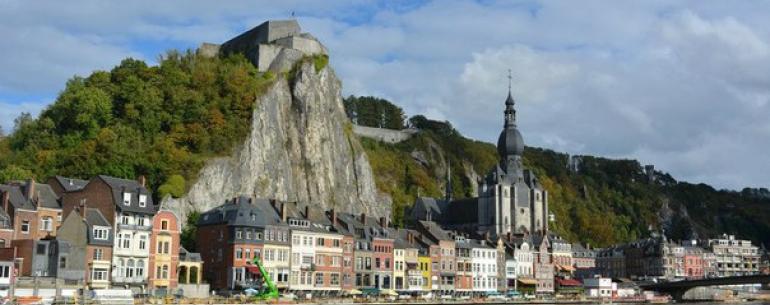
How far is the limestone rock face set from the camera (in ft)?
261

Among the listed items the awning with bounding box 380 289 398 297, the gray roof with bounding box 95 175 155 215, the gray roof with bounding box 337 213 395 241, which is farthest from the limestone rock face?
the awning with bounding box 380 289 398 297

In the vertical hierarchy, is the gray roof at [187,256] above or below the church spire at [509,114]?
below

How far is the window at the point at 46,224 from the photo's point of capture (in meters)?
63.8

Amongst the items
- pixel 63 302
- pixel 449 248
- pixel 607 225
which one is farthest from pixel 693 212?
pixel 63 302

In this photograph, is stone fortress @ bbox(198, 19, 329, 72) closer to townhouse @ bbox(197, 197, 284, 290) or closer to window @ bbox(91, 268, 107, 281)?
townhouse @ bbox(197, 197, 284, 290)

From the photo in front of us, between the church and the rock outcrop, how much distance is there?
1747cm

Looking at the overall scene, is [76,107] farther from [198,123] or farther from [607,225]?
[607,225]

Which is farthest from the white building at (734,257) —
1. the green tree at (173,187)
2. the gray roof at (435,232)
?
the green tree at (173,187)

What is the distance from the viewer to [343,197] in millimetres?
94438

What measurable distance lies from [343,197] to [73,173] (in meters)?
27.6

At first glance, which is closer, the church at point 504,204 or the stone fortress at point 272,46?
→ the stone fortress at point 272,46

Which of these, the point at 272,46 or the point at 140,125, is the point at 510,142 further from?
the point at 140,125

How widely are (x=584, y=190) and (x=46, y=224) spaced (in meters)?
116

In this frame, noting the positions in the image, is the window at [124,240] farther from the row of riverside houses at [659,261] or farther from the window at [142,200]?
the row of riverside houses at [659,261]
